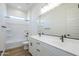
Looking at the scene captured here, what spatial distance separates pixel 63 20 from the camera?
136 cm

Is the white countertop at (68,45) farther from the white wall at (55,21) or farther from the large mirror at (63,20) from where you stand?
the white wall at (55,21)

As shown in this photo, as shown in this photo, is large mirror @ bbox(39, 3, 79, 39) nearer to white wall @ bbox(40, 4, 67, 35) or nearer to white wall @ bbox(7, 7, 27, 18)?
white wall @ bbox(40, 4, 67, 35)

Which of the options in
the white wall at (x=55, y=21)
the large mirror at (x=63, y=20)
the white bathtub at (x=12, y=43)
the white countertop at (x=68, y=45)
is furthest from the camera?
the white bathtub at (x=12, y=43)

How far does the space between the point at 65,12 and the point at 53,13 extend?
346 millimetres

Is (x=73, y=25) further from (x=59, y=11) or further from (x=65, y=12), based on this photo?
(x=59, y=11)

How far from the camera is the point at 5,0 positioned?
0.96m

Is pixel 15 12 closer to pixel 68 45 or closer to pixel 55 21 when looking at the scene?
pixel 55 21

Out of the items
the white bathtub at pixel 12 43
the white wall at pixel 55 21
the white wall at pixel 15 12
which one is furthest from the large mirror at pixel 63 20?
the white bathtub at pixel 12 43

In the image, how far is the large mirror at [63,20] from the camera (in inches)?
44.7

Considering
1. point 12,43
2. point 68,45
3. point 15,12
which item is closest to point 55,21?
point 68,45

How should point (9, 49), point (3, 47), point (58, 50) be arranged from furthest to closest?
point (3, 47) < point (9, 49) < point (58, 50)

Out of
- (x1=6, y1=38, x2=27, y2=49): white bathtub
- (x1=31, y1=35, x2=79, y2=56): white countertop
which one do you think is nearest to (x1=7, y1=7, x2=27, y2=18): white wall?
(x1=6, y1=38, x2=27, y2=49): white bathtub

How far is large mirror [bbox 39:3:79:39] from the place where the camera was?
1136 millimetres

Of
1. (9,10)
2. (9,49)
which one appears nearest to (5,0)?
(9,10)
